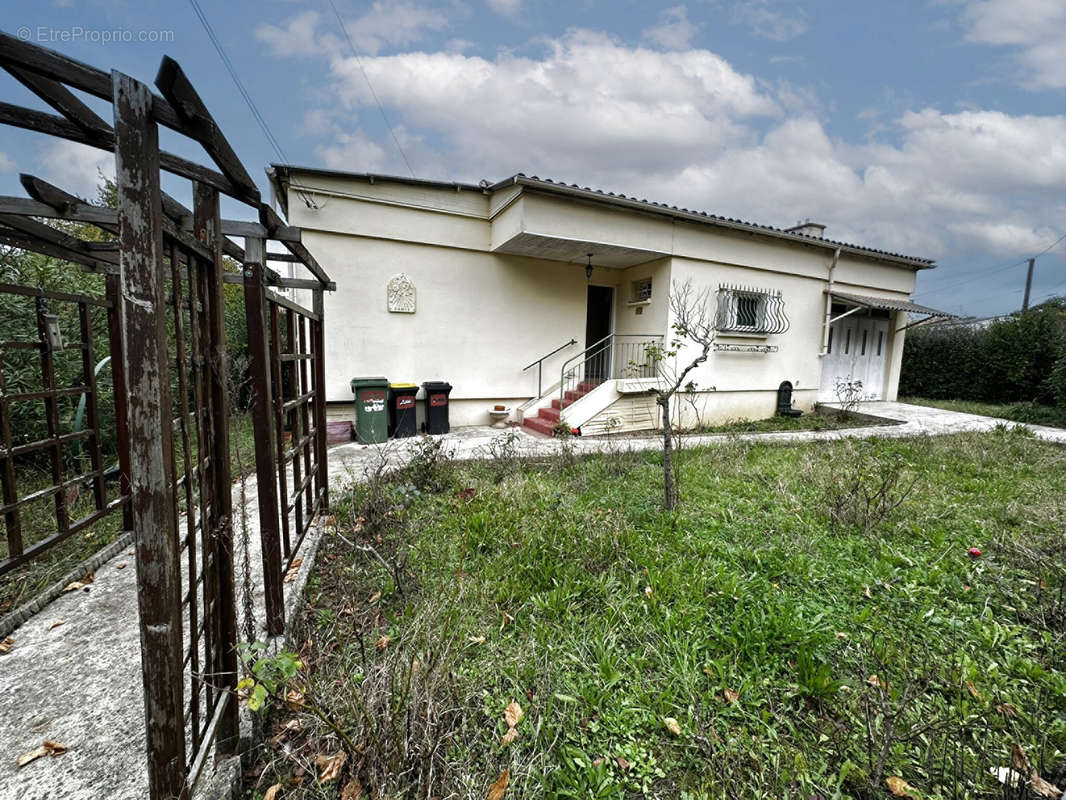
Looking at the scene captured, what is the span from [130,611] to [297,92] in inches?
310

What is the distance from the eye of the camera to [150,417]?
3.30ft

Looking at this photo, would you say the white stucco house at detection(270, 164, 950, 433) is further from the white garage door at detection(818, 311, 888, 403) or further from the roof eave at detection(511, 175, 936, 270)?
the white garage door at detection(818, 311, 888, 403)

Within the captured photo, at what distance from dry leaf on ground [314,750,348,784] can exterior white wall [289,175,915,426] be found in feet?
21.1

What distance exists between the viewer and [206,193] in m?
1.46

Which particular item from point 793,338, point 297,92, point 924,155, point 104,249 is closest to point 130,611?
point 104,249

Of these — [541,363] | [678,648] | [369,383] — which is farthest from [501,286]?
[678,648]

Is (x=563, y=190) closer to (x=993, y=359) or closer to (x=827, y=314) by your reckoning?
(x=827, y=314)

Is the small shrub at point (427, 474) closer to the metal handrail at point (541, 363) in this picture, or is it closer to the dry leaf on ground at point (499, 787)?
the dry leaf on ground at point (499, 787)

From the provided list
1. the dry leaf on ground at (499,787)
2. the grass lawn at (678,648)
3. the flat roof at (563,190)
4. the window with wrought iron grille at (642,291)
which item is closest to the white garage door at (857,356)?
the flat roof at (563,190)

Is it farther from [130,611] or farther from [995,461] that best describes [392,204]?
[995,461]

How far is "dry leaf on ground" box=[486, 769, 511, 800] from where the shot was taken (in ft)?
4.73

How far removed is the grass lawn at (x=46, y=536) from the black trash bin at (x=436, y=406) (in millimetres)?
4127

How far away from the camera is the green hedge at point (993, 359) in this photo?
37.4ft

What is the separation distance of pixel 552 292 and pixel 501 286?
1.13 metres
